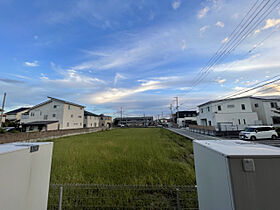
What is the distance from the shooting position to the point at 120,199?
2572 mm

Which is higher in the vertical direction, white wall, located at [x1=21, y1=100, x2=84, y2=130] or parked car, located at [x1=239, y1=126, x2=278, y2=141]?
white wall, located at [x1=21, y1=100, x2=84, y2=130]

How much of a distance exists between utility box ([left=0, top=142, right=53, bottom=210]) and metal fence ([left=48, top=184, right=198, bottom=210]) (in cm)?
86

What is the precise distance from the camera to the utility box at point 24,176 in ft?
3.33

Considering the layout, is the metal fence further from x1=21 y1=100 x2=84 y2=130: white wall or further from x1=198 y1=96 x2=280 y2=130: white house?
x1=21 y1=100 x2=84 y2=130: white wall

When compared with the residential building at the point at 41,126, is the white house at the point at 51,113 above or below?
above

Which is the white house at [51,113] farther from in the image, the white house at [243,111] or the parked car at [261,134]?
the parked car at [261,134]

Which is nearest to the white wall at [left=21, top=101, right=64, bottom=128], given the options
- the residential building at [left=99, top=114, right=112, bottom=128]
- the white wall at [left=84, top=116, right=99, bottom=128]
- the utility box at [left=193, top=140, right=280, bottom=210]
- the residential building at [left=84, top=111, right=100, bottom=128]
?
the residential building at [left=84, top=111, right=100, bottom=128]

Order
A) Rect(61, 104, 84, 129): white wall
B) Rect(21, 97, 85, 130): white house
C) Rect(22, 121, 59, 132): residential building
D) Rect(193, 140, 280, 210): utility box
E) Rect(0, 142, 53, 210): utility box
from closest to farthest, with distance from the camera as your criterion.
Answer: Rect(193, 140, 280, 210): utility box < Rect(0, 142, 53, 210): utility box < Rect(22, 121, 59, 132): residential building < Rect(21, 97, 85, 130): white house < Rect(61, 104, 84, 129): white wall

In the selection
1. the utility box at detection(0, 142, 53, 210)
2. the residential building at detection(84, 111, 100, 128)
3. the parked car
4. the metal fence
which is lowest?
the metal fence

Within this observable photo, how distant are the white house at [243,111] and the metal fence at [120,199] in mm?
17443

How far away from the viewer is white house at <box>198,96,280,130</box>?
1720 cm

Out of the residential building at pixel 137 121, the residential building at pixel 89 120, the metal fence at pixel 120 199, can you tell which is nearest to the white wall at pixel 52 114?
the residential building at pixel 89 120

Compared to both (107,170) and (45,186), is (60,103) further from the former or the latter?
(45,186)

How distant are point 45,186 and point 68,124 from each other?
22.4 metres
